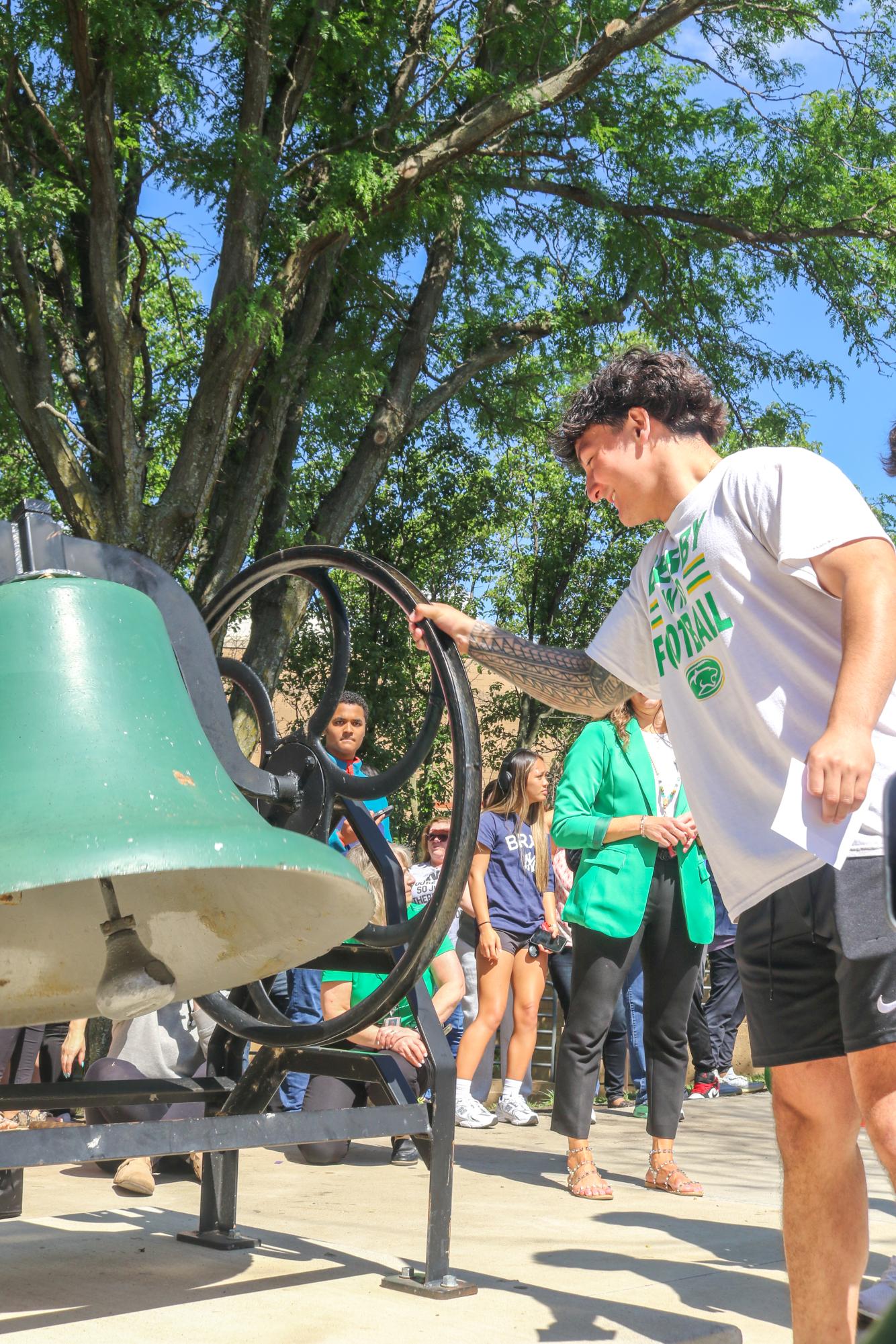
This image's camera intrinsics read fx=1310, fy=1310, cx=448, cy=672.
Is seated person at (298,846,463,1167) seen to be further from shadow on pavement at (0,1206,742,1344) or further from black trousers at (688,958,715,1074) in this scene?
black trousers at (688,958,715,1074)

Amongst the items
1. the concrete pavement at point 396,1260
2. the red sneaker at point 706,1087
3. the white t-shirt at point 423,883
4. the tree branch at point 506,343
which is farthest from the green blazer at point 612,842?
the tree branch at point 506,343

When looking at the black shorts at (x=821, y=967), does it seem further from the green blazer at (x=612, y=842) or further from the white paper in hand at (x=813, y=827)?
the green blazer at (x=612, y=842)

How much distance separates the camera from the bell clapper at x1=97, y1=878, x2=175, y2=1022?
6.56ft

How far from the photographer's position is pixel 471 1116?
19.9 feet

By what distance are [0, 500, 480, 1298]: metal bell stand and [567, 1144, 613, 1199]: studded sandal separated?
1303 mm

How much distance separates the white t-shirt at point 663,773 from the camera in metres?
4.83

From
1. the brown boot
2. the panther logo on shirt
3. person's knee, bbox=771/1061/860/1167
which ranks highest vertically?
the panther logo on shirt

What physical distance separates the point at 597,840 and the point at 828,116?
24.3 ft

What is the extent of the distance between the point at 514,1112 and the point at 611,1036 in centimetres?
154

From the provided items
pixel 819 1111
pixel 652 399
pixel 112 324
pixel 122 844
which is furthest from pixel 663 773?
pixel 112 324

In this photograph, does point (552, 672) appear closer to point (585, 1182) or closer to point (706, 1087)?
point (585, 1182)

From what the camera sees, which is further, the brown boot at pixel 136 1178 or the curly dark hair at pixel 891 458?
the brown boot at pixel 136 1178

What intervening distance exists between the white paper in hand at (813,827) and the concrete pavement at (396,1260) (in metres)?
1.15

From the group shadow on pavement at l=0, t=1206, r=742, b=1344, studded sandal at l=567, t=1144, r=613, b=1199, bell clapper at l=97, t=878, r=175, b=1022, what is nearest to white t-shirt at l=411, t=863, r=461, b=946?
Result: studded sandal at l=567, t=1144, r=613, b=1199
